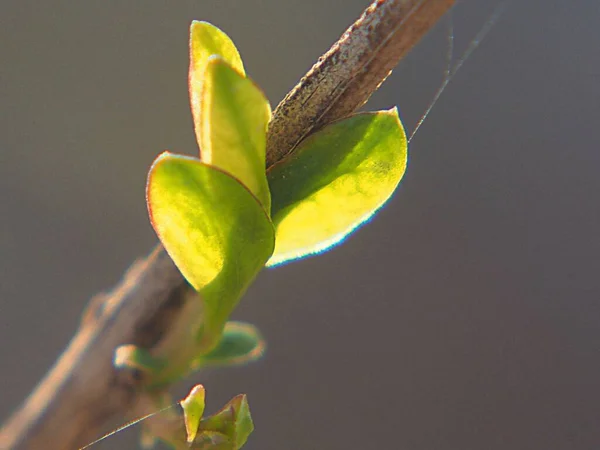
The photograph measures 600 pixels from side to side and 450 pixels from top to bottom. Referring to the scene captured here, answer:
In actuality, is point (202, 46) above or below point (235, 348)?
above

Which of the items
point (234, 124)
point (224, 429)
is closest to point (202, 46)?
point (234, 124)

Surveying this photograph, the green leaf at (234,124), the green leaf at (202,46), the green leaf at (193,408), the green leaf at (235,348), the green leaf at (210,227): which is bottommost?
the green leaf at (235,348)

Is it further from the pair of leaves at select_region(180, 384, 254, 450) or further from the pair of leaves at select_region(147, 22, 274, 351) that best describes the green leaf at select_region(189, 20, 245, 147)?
the pair of leaves at select_region(180, 384, 254, 450)

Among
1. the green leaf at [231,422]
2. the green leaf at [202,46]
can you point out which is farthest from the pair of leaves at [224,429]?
the green leaf at [202,46]

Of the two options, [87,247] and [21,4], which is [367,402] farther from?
[21,4]

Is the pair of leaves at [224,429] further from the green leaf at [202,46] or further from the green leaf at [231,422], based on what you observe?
the green leaf at [202,46]

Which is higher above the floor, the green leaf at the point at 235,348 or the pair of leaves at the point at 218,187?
the pair of leaves at the point at 218,187

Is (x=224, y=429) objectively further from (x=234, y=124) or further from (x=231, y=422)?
(x=234, y=124)

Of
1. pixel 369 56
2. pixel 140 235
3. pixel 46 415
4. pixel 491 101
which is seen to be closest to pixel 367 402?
pixel 140 235
